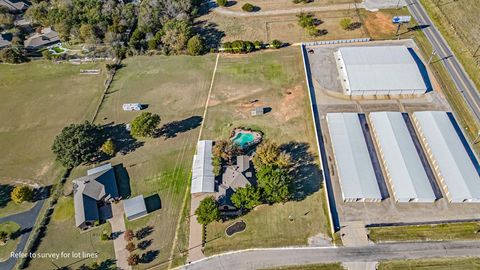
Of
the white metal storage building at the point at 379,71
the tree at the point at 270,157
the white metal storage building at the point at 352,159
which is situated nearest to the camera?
the white metal storage building at the point at 352,159

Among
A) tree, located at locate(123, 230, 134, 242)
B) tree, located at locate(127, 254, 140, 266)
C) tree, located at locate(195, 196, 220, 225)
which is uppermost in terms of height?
tree, located at locate(195, 196, 220, 225)

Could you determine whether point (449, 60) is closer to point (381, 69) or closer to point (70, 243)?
point (381, 69)

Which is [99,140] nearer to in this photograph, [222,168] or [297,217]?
[222,168]

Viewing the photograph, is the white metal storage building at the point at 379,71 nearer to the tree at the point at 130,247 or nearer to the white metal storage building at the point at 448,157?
the white metal storage building at the point at 448,157

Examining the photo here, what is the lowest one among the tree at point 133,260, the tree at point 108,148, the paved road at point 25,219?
the tree at point 133,260

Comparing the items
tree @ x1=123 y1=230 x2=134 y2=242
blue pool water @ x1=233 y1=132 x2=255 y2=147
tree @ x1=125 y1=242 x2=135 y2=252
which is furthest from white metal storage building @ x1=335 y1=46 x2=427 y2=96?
tree @ x1=125 y1=242 x2=135 y2=252

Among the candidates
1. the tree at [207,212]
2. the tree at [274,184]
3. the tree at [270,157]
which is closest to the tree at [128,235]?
the tree at [207,212]

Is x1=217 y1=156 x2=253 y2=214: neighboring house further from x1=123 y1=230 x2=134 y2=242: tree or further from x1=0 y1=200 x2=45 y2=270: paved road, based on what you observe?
x1=0 y1=200 x2=45 y2=270: paved road
